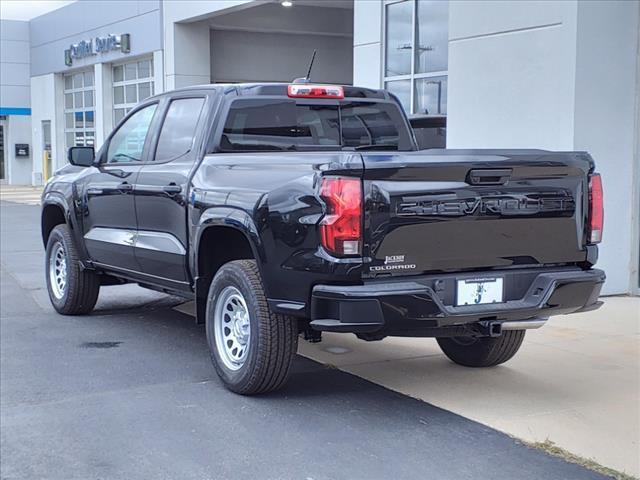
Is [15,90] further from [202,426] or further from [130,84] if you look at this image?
[202,426]

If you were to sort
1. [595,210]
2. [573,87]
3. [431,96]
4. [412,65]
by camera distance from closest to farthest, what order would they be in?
1. [595,210]
2. [573,87]
3. [431,96]
4. [412,65]

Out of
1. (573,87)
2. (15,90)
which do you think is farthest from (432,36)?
(15,90)

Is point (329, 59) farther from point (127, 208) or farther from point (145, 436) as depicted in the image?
point (145, 436)

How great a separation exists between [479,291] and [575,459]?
41.3 inches

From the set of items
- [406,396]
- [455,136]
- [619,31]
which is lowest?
[406,396]

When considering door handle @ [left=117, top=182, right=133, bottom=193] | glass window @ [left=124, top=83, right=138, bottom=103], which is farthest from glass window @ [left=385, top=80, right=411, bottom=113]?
glass window @ [left=124, top=83, right=138, bottom=103]

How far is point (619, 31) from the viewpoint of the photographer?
29.8 ft

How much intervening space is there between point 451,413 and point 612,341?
101 inches

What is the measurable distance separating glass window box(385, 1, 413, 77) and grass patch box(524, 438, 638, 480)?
28.8 feet

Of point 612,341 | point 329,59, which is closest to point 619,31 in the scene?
point 612,341

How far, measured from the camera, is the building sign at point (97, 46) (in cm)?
2511

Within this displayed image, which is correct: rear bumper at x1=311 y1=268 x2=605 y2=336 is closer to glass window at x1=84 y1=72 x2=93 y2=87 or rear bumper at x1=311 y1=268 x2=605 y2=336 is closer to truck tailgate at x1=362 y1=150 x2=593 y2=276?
truck tailgate at x1=362 y1=150 x2=593 y2=276

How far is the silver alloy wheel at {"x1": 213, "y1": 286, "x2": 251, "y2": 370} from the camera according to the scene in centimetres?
564

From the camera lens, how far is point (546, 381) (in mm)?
6117
